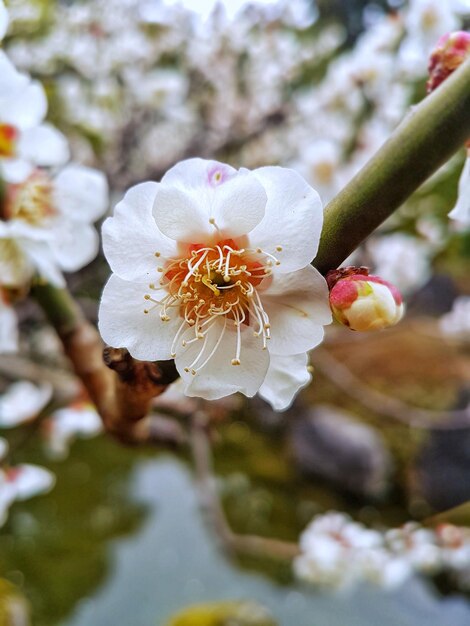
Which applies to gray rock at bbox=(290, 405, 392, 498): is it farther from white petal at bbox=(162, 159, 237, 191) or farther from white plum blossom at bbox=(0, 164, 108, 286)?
white petal at bbox=(162, 159, 237, 191)

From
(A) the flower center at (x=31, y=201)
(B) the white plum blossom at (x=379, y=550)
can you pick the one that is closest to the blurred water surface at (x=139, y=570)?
(B) the white plum blossom at (x=379, y=550)

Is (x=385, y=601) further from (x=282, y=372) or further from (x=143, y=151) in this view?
(x=143, y=151)

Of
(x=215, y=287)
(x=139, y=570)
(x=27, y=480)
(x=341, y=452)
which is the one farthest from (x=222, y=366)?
(x=341, y=452)

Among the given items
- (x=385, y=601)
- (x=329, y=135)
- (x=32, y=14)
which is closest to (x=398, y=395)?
(x=385, y=601)

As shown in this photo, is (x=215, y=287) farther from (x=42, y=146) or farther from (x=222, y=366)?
(x=42, y=146)

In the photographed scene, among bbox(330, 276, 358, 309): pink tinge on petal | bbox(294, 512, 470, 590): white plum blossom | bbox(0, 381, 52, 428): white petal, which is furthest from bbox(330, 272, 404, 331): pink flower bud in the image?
bbox(294, 512, 470, 590): white plum blossom

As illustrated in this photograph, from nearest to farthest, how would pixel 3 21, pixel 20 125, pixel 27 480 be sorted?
pixel 3 21 < pixel 20 125 < pixel 27 480
